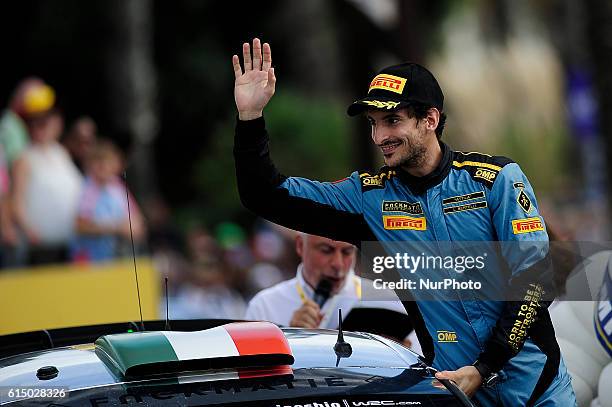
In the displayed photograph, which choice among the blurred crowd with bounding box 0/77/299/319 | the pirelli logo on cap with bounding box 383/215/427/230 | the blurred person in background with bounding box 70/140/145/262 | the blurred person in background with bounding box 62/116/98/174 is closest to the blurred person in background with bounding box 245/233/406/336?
the pirelli logo on cap with bounding box 383/215/427/230

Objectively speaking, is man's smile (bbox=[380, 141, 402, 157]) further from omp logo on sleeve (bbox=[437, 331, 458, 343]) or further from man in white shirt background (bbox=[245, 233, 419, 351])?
man in white shirt background (bbox=[245, 233, 419, 351])

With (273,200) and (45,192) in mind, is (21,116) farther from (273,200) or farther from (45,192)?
(273,200)

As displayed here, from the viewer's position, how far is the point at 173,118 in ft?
84.7

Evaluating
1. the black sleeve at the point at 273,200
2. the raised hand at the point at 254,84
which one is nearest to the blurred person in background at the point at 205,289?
the black sleeve at the point at 273,200

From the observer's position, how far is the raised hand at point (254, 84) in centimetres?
400

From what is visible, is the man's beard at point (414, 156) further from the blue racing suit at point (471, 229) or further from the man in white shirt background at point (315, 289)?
the man in white shirt background at point (315, 289)

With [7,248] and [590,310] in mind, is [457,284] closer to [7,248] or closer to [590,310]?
[590,310]

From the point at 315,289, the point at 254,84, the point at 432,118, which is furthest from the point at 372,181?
the point at 315,289

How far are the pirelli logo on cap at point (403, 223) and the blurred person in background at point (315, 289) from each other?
1391 mm

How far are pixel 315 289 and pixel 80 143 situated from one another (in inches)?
203

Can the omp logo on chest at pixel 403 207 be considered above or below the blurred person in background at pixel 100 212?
above

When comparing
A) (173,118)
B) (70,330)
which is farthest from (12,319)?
(173,118)

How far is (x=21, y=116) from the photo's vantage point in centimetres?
993

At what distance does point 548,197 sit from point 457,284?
24363 mm
